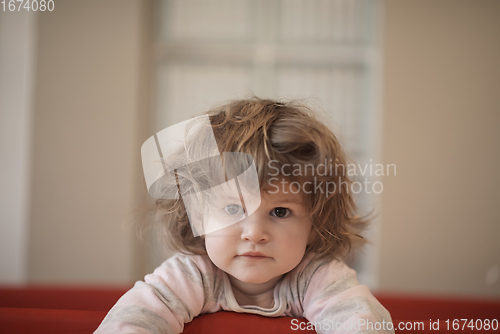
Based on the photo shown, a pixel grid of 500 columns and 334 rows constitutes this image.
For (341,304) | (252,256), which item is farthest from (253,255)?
(341,304)

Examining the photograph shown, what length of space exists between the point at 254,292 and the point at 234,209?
0.48 ft

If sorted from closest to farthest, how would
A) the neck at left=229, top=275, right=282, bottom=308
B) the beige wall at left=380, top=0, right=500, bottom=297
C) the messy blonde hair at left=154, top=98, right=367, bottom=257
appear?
the messy blonde hair at left=154, top=98, right=367, bottom=257 < the neck at left=229, top=275, right=282, bottom=308 < the beige wall at left=380, top=0, right=500, bottom=297

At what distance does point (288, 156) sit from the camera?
299 millimetres

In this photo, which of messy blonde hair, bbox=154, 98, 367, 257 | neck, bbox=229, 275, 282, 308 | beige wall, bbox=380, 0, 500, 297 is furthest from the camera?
beige wall, bbox=380, 0, 500, 297

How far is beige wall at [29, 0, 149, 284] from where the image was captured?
0.52m

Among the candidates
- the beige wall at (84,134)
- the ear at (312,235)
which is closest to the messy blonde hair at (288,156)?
the ear at (312,235)

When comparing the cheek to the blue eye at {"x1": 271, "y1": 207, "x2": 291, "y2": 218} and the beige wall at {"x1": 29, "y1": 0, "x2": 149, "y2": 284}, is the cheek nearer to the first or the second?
the blue eye at {"x1": 271, "y1": 207, "x2": 291, "y2": 218}

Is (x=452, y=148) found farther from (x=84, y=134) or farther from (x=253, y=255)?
(x=84, y=134)

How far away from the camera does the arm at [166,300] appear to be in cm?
31

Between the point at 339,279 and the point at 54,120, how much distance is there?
510mm

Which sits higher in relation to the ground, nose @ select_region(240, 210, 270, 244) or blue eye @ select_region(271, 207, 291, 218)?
blue eye @ select_region(271, 207, 291, 218)

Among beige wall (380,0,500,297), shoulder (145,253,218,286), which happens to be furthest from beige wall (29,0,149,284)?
beige wall (380,0,500,297)

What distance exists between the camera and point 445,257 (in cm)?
52

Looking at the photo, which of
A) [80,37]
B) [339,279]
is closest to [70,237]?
[80,37]
